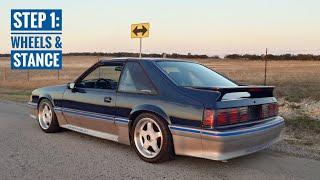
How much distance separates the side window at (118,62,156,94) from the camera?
18.9 ft

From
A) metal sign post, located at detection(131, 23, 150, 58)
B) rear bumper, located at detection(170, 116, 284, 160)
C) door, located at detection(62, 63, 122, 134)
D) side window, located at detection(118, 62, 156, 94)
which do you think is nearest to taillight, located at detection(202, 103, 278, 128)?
rear bumper, located at detection(170, 116, 284, 160)

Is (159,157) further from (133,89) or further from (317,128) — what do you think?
(317,128)

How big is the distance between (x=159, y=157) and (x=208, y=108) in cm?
104

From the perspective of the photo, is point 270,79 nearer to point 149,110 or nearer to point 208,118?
point 149,110

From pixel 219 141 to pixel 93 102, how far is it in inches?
95.8

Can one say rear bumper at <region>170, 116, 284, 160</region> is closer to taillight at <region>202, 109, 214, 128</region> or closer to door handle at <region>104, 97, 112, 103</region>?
taillight at <region>202, 109, 214, 128</region>

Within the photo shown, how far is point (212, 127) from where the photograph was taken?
193 inches

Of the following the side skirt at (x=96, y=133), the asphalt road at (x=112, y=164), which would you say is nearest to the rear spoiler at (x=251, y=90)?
the asphalt road at (x=112, y=164)

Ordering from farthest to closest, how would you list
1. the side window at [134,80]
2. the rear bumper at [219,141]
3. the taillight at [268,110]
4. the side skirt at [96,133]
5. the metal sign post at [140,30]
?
the metal sign post at [140,30], the side skirt at [96,133], the side window at [134,80], the taillight at [268,110], the rear bumper at [219,141]

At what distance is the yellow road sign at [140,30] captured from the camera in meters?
12.2

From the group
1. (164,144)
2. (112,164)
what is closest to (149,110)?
(164,144)

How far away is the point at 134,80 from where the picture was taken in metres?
5.98

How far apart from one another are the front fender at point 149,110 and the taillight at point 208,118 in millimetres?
544

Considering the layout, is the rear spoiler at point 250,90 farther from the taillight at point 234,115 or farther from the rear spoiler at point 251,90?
the taillight at point 234,115
